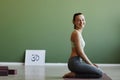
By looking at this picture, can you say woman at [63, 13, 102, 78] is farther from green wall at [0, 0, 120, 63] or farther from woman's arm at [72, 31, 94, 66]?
green wall at [0, 0, 120, 63]

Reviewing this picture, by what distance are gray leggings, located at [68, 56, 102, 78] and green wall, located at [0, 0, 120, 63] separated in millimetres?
1648

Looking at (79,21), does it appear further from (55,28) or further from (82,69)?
(55,28)

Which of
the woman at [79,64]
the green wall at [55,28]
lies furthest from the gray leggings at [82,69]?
the green wall at [55,28]

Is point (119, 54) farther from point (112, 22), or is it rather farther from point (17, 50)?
point (17, 50)

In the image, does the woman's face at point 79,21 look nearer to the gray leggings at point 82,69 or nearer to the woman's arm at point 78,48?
the woman's arm at point 78,48

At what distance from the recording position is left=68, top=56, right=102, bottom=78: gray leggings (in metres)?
3.68

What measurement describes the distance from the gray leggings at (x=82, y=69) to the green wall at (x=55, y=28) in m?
1.65

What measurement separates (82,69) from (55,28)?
5.94ft

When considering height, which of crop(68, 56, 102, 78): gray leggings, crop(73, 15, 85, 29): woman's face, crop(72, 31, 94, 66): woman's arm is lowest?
crop(68, 56, 102, 78): gray leggings

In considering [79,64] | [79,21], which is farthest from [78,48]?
[79,21]

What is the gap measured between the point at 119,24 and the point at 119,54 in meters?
0.54

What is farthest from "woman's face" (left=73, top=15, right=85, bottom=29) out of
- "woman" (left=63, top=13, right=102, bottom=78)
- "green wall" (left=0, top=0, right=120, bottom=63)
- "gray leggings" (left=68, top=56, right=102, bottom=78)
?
"green wall" (left=0, top=0, right=120, bottom=63)

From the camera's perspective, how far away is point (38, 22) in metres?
5.36

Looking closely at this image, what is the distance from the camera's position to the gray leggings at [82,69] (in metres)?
3.68
